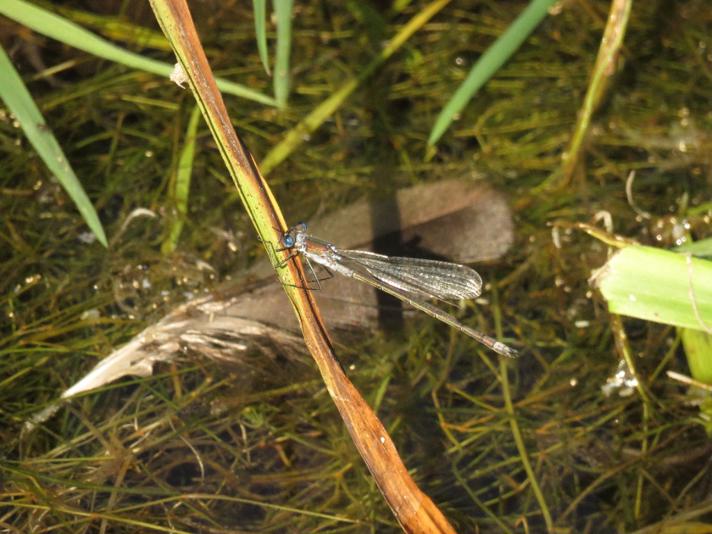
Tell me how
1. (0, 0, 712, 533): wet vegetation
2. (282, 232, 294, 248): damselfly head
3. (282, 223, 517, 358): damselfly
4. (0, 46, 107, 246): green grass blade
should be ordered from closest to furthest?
(282, 232, 294, 248): damselfly head < (0, 46, 107, 246): green grass blade < (0, 0, 712, 533): wet vegetation < (282, 223, 517, 358): damselfly

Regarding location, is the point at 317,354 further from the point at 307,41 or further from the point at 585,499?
the point at 307,41

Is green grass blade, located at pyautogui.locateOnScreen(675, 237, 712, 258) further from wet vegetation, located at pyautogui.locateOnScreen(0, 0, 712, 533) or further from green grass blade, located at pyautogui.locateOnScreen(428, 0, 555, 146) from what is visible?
green grass blade, located at pyautogui.locateOnScreen(428, 0, 555, 146)

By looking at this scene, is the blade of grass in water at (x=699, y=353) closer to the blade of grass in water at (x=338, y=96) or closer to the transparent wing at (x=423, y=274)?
the transparent wing at (x=423, y=274)

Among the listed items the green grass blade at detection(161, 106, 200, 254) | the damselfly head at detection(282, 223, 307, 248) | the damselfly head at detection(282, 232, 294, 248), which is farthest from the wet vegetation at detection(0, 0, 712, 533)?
the damselfly head at detection(282, 232, 294, 248)

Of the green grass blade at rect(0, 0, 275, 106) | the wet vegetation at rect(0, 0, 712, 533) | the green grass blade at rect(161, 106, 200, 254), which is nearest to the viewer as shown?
the green grass blade at rect(0, 0, 275, 106)

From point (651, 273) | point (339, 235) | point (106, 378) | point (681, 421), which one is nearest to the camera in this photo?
point (651, 273)

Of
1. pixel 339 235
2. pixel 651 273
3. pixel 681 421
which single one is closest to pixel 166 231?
pixel 339 235
